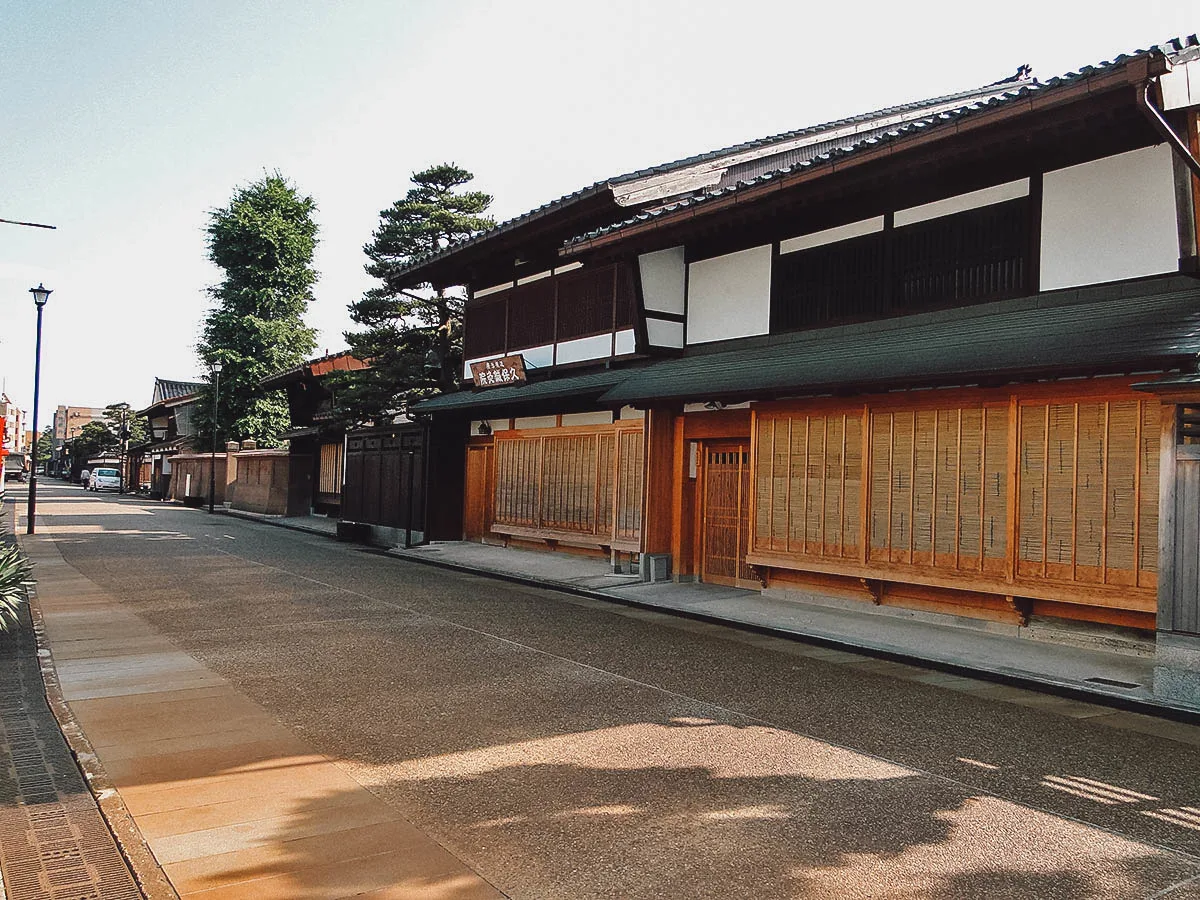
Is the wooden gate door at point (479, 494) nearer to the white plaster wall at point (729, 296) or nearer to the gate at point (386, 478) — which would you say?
the gate at point (386, 478)

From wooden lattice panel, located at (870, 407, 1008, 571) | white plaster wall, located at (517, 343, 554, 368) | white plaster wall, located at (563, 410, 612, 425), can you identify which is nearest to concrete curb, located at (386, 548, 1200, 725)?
wooden lattice panel, located at (870, 407, 1008, 571)

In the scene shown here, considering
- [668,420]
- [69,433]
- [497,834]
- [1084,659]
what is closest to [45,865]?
[497,834]

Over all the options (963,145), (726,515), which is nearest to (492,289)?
(726,515)

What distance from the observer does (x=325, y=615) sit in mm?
11805

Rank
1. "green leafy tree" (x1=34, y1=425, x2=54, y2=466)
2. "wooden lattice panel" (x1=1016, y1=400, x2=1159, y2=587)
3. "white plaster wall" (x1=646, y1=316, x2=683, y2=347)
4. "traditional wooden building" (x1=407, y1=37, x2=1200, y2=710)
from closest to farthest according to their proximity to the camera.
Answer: "traditional wooden building" (x1=407, y1=37, x2=1200, y2=710) → "wooden lattice panel" (x1=1016, y1=400, x2=1159, y2=587) → "white plaster wall" (x1=646, y1=316, x2=683, y2=347) → "green leafy tree" (x1=34, y1=425, x2=54, y2=466)

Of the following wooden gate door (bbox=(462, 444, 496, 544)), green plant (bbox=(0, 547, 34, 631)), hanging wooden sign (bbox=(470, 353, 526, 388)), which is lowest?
green plant (bbox=(0, 547, 34, 631))

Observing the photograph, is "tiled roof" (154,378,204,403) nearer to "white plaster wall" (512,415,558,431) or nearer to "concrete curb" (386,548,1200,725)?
"white plaster wall" (512,415,558,431)

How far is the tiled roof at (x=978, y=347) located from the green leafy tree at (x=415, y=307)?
13103 mm

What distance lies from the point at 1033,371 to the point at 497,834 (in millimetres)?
7265

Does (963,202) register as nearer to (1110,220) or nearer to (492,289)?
(1110,220)

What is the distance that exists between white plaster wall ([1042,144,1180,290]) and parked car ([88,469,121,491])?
72.1m

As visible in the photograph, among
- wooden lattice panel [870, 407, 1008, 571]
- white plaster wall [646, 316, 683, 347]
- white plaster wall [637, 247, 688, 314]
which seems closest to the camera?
wooden lattice panel [870, 407, 1008, 571]

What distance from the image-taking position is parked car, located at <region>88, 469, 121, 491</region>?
227ft

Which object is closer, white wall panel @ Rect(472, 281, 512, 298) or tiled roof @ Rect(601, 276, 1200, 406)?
tiled roof @ Rect(601, 276, 1200, 406)
